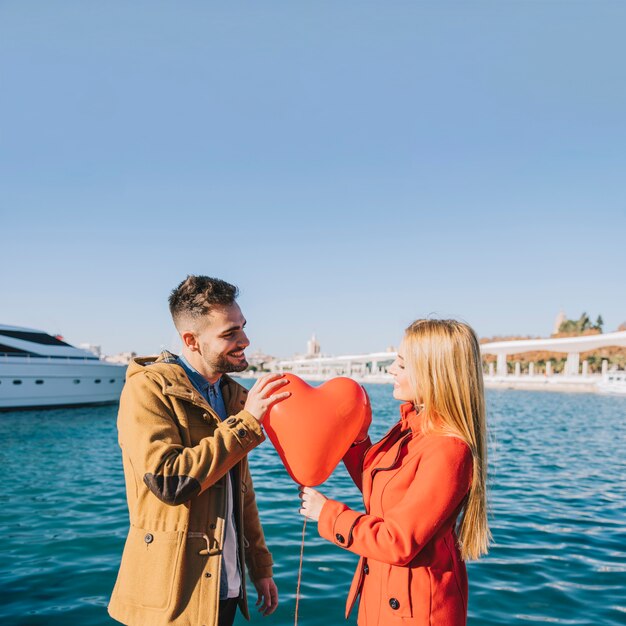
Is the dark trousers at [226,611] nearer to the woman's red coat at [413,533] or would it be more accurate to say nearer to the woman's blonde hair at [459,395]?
the woman's red coat at [413,533]

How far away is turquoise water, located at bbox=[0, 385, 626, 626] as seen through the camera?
4.86 metres

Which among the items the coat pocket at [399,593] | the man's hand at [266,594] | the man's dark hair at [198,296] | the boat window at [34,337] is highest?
the boat window at [34,337]

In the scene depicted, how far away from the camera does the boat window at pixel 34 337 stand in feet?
83.8

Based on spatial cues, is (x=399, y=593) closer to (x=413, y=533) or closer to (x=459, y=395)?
(x=413, y=533)

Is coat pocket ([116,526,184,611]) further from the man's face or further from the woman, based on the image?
the man's face

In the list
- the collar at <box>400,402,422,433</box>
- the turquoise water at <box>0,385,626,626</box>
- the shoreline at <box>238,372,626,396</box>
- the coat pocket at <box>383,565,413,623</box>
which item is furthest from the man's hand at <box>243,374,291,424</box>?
the shoreline at <box>238,372,626,396</box>

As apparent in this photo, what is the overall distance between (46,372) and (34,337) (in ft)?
6.57

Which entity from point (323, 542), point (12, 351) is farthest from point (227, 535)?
point (12, 351)

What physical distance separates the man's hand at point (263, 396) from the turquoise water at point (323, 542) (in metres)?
2.43

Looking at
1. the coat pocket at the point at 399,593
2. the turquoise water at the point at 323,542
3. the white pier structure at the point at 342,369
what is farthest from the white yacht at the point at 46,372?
the white pier structure at the point at 342,369

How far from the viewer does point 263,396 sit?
2.26 m

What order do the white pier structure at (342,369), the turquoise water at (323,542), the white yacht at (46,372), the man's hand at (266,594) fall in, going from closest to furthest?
the man's hand at (266,594)
the turquoise water at (323,542)
the white yacht at (46,372)
the white pier structure at (342,369)

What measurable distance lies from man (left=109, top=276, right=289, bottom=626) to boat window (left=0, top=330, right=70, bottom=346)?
27.0 meters

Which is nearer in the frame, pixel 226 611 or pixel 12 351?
pixel 226 611
